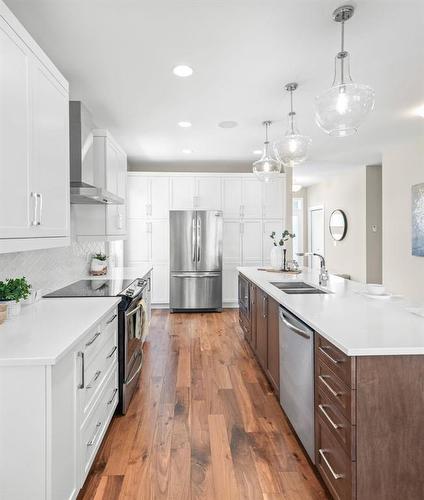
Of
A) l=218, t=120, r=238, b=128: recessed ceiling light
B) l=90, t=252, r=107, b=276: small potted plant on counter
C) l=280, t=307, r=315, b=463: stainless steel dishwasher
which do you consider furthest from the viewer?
l=218, t=120, r=238, b=128: recessed ceiling light

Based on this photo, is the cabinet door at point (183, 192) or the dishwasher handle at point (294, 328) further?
the cabinet door at point (183, 192)

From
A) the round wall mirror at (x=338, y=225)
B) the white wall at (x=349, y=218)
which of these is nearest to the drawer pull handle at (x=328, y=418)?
the white wall at (x=349, y=218)

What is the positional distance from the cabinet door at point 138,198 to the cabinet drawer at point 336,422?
4.86m

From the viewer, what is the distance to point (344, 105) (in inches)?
83.7

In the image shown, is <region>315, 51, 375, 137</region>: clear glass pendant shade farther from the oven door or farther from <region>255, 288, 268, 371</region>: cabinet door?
the oven door

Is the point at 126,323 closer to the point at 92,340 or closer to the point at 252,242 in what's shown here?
the point at 92,340

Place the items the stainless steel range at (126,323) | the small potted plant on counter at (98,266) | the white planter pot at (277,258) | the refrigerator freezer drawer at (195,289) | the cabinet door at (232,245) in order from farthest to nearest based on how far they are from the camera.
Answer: the cabinet door at (232,245) < the refrigerator freezer drawer at (195,289) < the white planter pot at (277,258) < the small potted plant on counter at (98,266) < the stainless steel range at (126,323)

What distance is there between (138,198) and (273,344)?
4.13m

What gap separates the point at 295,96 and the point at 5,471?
11.8 feet

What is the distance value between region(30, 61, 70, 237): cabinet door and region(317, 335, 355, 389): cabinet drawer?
5.29 ft

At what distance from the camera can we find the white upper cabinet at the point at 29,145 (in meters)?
1.57

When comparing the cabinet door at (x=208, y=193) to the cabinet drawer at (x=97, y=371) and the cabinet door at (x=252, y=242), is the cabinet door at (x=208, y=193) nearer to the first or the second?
the cabinet door at (x=252, y=242)

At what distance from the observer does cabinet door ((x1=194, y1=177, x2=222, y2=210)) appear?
20.0ft

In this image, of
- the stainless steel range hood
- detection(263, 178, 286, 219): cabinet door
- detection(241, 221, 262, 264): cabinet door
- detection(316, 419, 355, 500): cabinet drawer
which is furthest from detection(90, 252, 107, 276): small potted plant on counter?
detection(263, 178, 286, 219): cabinet door
